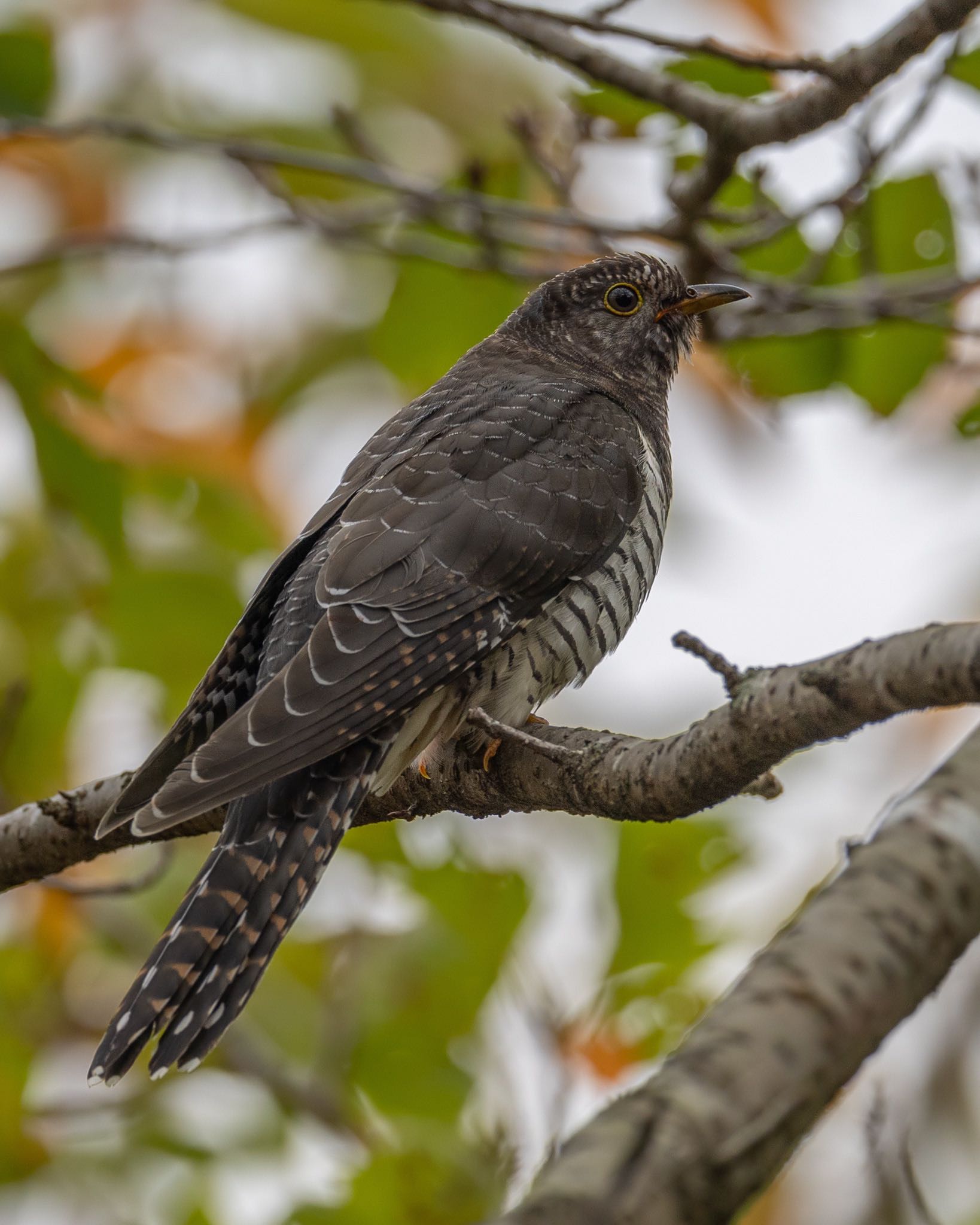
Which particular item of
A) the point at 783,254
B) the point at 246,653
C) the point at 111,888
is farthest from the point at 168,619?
the point at 783,254

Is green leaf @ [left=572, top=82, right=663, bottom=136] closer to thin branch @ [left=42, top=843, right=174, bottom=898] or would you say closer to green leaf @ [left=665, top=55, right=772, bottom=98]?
green leaf @ [left=665, top=55, right=772, bottom=98]

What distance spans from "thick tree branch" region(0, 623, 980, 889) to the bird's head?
1.71 m

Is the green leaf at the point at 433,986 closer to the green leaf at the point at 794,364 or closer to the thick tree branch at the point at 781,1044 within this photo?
the green leaf at the point at 794,364

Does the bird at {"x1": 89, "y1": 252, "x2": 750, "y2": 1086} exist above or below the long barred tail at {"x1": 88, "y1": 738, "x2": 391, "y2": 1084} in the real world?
above

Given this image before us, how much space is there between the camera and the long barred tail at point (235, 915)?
2.71 meters

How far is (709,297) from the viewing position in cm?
428

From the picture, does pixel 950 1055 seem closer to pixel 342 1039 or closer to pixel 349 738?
pixel 342 1039

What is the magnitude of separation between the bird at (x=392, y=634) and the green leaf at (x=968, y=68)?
2.77ft

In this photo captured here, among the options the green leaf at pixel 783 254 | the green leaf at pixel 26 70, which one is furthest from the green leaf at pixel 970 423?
the green leaf at pixel 26 70

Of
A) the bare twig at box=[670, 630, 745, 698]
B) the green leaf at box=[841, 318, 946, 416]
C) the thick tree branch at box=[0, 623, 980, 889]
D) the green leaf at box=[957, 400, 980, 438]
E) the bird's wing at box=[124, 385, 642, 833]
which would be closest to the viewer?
the thick tree branch at box=[0, 623, 980, 889]

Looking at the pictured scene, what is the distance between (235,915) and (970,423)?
2.24m

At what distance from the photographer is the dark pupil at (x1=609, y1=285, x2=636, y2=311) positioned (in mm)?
4676

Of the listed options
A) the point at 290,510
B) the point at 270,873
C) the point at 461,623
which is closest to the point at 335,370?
the point at 290,510

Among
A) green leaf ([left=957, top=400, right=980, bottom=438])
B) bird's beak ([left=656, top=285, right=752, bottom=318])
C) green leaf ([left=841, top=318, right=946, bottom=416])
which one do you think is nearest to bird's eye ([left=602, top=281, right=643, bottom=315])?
bird's beak ([left=656, top=285, right=752, bottom=318])
